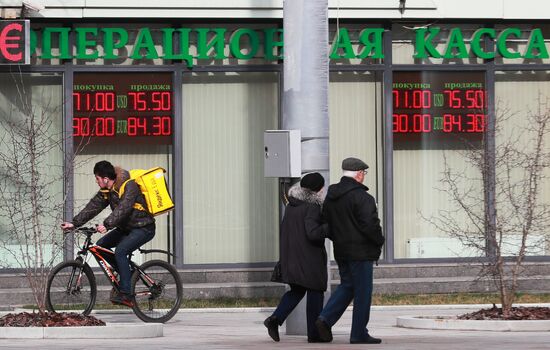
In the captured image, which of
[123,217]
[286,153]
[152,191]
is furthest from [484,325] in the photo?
[123,217]

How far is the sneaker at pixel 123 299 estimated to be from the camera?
17000mm

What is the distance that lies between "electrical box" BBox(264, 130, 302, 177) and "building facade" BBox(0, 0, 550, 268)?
22.0 ft

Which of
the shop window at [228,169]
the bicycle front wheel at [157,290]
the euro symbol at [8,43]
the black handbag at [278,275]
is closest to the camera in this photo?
the black handbag at [278,275]

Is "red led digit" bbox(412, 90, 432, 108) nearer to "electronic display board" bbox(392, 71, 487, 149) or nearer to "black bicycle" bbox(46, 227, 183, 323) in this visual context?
"electronic display board" bbox(392, 71, 487, 149)

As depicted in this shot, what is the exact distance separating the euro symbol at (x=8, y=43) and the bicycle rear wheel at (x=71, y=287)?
5443 millimetres

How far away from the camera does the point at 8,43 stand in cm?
2159

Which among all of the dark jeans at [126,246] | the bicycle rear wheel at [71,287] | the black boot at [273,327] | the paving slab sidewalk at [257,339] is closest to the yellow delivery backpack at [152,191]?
the dark jeans at [126,246]

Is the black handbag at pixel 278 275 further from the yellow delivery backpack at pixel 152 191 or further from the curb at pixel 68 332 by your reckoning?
the yellow delivery backpack at pixel 152 191

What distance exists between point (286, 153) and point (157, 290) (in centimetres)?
264

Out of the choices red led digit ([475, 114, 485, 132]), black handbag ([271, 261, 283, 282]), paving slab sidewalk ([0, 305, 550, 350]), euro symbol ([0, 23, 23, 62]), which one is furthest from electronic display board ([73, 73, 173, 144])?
black handbag ([271, 261, 283, 282])

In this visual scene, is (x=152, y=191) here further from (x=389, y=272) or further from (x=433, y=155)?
(x=433, y=155)

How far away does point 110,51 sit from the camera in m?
22.1

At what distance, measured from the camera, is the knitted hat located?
14.9 metres

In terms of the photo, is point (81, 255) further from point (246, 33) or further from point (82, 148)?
point (246, 33)
